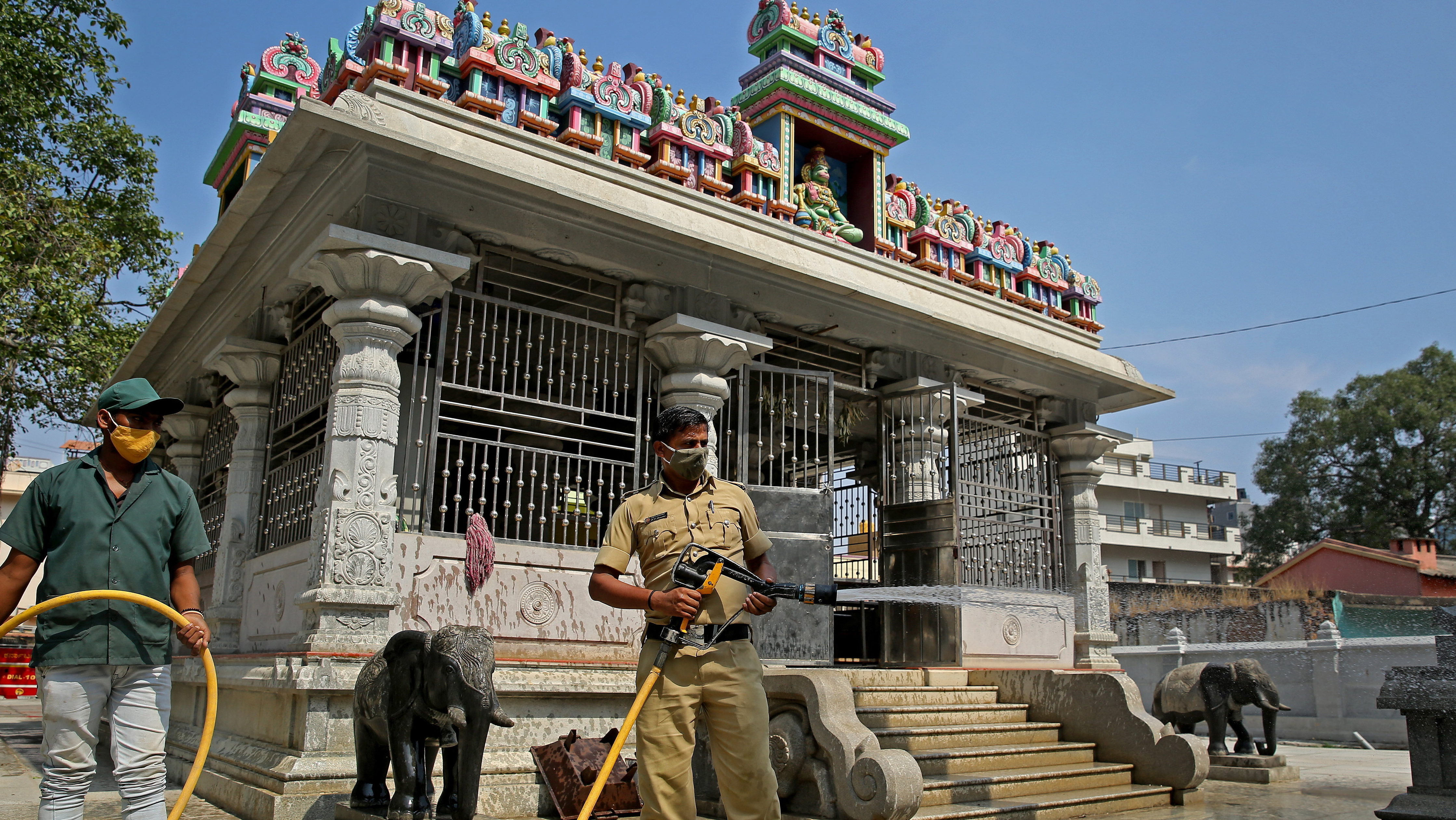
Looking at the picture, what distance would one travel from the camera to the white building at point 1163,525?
155ft

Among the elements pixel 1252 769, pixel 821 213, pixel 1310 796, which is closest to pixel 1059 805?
pixel 1310 796

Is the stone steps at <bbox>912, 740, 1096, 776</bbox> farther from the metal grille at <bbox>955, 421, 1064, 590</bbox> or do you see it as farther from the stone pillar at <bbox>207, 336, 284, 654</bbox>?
the stone pillar at <bbox>207, 336, 284, 654</bbox>

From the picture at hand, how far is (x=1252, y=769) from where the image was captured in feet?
27.6

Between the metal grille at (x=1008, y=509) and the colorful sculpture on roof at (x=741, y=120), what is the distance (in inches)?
58.6

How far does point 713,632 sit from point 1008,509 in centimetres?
764

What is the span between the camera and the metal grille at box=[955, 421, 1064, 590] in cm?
986

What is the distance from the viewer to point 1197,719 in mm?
9625

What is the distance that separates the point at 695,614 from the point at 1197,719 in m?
8.18

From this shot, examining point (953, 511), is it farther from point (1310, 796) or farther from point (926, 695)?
point (1310, 796)

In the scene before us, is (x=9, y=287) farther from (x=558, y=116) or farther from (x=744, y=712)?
(x=744, y=712)

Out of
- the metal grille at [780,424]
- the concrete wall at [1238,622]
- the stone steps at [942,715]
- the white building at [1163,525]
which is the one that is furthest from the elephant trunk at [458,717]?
the white building at [1163,525]

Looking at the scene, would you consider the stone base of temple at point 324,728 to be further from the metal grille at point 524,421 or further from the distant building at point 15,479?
the distant building at point 15,479

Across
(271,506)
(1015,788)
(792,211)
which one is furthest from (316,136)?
(1015,788)

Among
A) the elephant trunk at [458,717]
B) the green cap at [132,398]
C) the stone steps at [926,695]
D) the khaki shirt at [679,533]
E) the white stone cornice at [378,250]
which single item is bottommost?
the stone steps at [926,695]
